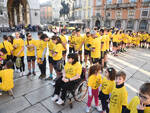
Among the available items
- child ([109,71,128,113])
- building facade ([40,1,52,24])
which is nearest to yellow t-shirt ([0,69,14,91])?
child ([109,71,128,113])

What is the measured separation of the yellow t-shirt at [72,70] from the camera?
10.7 feet

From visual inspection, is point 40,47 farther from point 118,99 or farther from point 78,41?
point 118,99

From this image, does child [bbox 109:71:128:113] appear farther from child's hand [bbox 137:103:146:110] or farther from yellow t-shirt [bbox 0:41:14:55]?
yellow t-shirt [bbox 0:41:14:55]

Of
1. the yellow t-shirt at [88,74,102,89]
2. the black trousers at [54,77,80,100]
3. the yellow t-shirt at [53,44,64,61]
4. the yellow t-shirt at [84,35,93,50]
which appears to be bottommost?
the black trousers at [54,77,80,100]

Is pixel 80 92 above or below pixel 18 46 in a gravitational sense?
below

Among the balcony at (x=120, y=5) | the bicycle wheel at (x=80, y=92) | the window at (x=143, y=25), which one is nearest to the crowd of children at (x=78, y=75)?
the bicycle wheel at (x=80, y=92)

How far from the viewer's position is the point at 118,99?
2.21m

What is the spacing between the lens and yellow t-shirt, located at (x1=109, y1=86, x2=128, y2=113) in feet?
7.05

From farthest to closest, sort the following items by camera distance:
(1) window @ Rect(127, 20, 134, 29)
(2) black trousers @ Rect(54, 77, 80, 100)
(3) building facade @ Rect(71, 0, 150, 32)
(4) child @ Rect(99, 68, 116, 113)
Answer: (1) window @ Rect(127, 20, 134, 29) < (3) building facade @ Rect(71, 0, 150, 32) < (2) black trousers @ Rect(54, 77, 80, 100) < (4) child @ Rect(99, 68, 116, 113)

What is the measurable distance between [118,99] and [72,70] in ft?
4.65

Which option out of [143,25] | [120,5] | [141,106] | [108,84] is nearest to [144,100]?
[141,106]

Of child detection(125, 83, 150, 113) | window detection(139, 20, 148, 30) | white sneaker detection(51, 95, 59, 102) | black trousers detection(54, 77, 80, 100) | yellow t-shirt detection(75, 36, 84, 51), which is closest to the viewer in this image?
child detection(125, 83, 150, 113)

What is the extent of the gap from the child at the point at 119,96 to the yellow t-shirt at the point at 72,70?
3.98ft

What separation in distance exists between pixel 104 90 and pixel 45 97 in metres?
1.93
